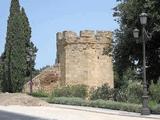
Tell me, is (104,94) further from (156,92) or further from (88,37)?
(88,37)

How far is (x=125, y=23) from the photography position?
36656 millimetres

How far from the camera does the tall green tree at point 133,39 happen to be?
33875 mm

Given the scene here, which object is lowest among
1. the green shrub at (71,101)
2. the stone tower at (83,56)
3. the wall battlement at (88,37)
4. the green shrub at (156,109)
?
the green shrub at (156,109)

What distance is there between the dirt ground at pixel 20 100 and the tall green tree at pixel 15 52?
1124 centimetres

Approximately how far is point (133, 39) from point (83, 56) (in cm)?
1138

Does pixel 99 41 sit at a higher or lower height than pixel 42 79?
higher

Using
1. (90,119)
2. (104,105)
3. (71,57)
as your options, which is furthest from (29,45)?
(90,119)

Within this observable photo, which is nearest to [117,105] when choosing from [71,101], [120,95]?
[120,95]

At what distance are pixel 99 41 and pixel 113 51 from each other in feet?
26.9

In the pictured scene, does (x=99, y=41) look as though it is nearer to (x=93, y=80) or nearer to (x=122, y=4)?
(x=93, y=80)

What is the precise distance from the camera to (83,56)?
153 ft

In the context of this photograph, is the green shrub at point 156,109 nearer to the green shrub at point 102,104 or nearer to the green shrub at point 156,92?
the green shrub at point 102,104

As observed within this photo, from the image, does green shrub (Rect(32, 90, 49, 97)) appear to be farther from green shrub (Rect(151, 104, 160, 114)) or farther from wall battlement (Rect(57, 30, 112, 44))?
green shrub (Rect(151, 104, 160, 114))

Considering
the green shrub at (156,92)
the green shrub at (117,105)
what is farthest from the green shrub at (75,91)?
the green shrub at (156,92)
